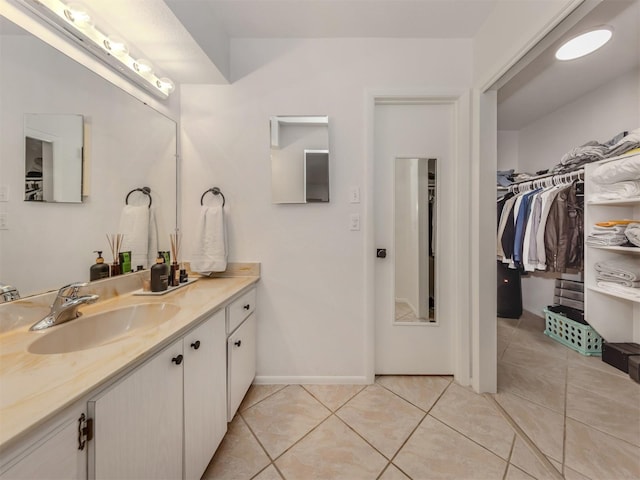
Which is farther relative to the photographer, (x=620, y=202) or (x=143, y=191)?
(x=620, y=202)

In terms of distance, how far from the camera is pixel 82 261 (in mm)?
1118

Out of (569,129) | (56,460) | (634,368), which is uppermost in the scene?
(569,129)

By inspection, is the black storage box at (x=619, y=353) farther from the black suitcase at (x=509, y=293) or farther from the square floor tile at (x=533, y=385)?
the black suitcase at (x=509, y=293)

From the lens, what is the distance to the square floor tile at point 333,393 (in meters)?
1.53

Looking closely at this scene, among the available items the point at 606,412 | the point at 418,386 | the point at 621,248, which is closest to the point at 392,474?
the point at 418,386

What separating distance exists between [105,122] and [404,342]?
7.40 feet

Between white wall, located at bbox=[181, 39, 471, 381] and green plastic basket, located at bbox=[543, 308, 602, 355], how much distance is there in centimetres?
199

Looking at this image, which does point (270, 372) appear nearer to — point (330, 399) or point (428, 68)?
point (330, 399)

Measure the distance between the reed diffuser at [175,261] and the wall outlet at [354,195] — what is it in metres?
1.21

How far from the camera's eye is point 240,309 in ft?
4.66

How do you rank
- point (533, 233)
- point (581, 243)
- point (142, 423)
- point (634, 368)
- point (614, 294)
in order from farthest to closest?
point (533, 233)
point (581, 243)
point (614, 294)
point (634, 368)
point (142, 423)

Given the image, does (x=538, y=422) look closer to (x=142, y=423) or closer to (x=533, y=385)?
(x=533, y=385)

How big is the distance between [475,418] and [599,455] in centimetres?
51

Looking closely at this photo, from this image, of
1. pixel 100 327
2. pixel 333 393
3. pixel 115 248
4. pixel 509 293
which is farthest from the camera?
pixel 509 293
